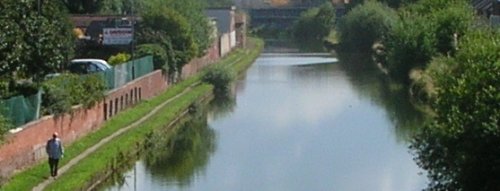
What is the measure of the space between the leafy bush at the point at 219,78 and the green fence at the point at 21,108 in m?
22.1

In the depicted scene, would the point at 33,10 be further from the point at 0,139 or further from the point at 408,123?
the point at 408,123

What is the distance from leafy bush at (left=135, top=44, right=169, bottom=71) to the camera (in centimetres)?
4488

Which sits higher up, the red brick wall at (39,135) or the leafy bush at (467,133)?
the leafy bush at (467,133)

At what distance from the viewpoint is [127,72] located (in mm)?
39969

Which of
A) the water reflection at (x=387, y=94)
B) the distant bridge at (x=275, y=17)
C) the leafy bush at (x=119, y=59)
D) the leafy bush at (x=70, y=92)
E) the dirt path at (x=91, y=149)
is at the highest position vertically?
the leafy bush at (x=70, y=92)

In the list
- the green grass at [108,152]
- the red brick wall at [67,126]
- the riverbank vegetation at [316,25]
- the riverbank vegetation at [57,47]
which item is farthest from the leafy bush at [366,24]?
the green grass at [108,152]

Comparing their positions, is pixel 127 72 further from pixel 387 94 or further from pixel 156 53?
pixel 387 94

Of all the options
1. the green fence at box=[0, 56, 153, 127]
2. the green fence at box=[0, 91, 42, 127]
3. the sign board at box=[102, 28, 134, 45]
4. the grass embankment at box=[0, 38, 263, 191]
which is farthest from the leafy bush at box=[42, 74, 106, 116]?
the sign board at box=[102, 28, 134, 45]

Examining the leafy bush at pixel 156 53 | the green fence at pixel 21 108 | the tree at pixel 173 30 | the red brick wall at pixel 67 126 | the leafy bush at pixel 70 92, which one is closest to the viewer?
the red brick wall at pixel 67 126

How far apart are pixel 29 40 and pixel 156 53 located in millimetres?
17865

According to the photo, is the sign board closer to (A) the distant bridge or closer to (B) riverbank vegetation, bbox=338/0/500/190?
(B) riverbank vegetation, bbox=338/0/500/190

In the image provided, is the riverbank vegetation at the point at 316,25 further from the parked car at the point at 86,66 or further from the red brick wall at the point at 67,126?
the parked car at the point at 86,66

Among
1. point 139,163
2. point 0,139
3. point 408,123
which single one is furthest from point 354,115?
point 0,139

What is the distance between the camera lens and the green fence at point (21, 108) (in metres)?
25.1
